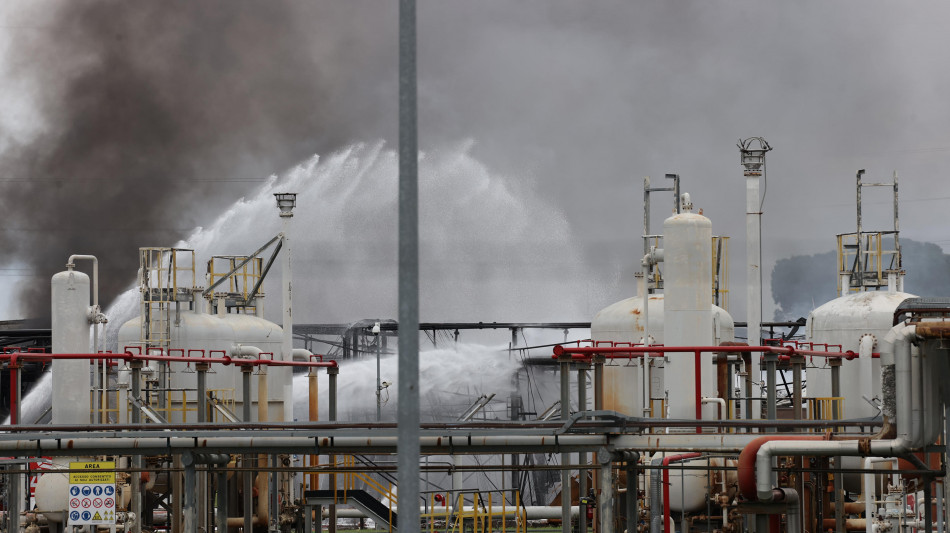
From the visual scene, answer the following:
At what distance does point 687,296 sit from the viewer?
81.9ft

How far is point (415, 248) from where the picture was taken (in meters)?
9.74

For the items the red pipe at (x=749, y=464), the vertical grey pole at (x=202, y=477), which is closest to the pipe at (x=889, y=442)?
the red pipe at (x=749, y=464)

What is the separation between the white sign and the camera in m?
26.0

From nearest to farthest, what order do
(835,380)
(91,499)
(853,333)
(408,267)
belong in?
(408,267), (91,499), (835,380), (853,333)

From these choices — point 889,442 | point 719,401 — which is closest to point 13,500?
point 719,401

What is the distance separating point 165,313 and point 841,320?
19565mm

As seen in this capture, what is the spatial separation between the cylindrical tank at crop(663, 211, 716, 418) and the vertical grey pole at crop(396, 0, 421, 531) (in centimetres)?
1519

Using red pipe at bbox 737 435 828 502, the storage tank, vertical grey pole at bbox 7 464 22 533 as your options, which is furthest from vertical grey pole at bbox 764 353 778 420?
the storage tank

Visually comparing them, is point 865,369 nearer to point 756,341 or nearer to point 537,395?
point 756,341

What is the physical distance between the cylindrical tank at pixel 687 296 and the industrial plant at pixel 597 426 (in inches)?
1.6

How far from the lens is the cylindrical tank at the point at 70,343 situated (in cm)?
2716

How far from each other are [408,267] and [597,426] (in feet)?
30.6

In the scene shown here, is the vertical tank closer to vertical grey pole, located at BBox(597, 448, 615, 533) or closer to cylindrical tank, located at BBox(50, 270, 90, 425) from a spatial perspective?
vertical grey pole, located at BBox(597, 448, 615, 533)

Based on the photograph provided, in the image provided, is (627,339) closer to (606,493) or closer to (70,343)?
(70,343)
